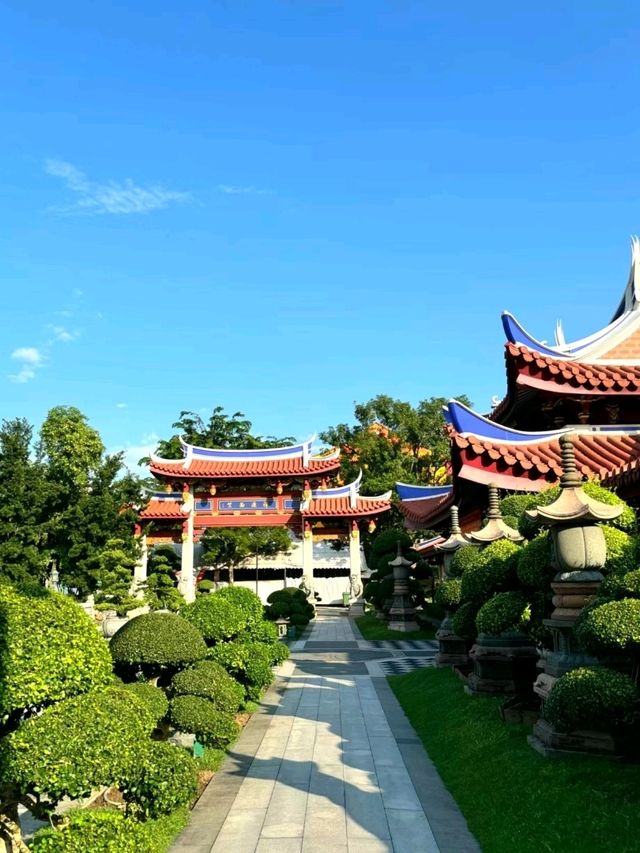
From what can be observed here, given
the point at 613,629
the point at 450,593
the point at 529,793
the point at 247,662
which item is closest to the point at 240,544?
the point at 450,593

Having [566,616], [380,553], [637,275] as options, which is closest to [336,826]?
[566,616]

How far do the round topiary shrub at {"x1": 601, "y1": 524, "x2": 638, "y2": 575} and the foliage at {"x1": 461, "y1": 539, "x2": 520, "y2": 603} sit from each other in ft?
4.90

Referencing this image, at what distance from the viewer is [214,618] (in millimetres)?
11344

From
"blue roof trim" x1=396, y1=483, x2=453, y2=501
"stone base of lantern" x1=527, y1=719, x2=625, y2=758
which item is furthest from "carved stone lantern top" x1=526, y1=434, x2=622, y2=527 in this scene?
"blue roof trim" x1=396, y1=483, x2=453, y2=501

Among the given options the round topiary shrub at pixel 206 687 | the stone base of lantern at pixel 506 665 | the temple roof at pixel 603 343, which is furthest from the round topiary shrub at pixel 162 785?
the temple roof at pixel 603 343

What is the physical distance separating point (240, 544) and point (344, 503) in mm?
6606

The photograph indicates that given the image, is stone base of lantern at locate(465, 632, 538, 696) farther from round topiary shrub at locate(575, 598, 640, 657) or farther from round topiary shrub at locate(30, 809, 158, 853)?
round topiary shrub at locate(30, 809, 158, 853)

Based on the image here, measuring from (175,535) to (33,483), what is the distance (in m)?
12.4

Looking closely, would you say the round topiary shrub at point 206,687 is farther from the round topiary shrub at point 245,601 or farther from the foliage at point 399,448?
the foliage at point 399,448

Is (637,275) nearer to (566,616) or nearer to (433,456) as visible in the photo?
(566,616)

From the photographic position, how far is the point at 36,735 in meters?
4.52

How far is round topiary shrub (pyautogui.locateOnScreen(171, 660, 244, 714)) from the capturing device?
29.6 feet

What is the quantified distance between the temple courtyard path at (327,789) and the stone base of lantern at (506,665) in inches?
42.8

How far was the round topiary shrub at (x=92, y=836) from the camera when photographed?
442 centimetres
